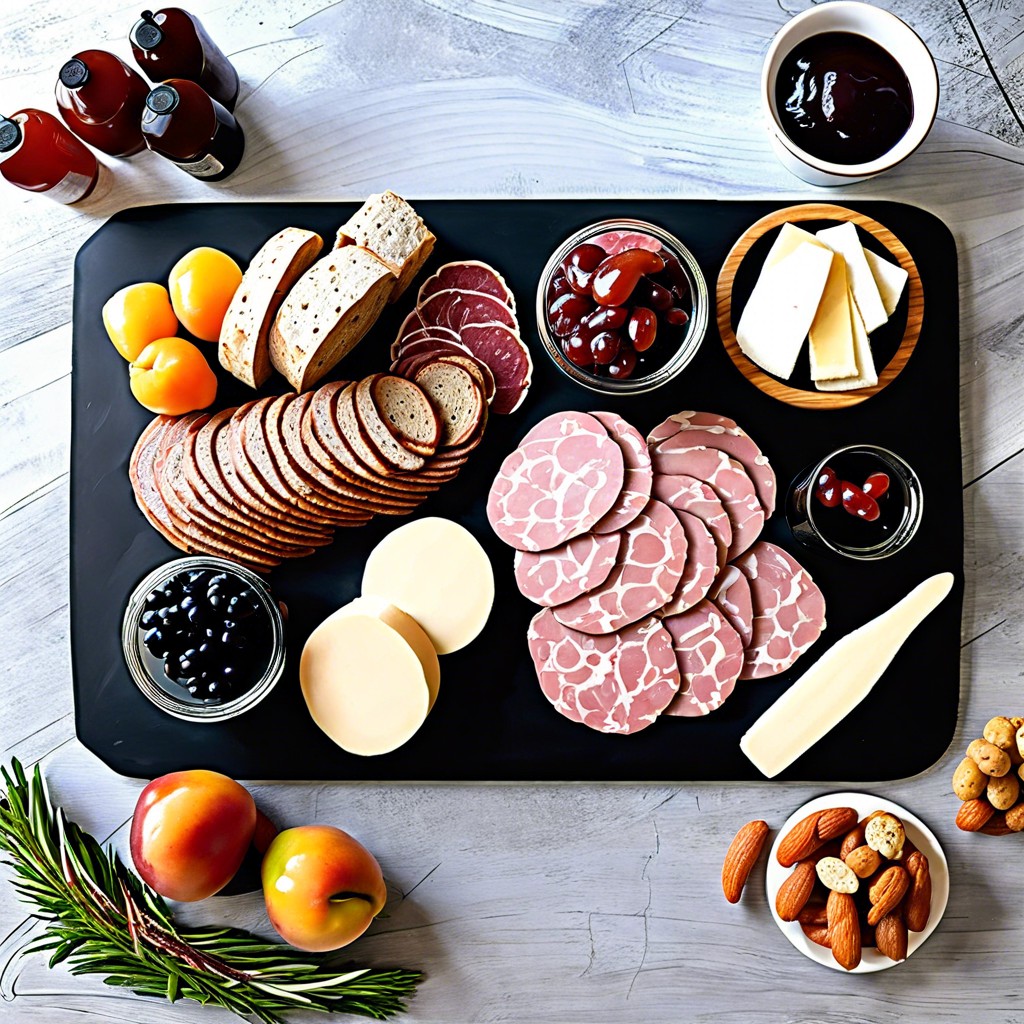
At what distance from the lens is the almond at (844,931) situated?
1.40 m

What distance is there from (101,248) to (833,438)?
1.21 meters

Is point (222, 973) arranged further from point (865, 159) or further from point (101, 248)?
point (865, 159)

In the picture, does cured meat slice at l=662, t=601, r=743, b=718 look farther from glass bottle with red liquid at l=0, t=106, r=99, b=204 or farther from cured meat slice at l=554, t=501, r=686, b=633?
glass bottle with red liquid at l=0, t=106, r=99, b=204

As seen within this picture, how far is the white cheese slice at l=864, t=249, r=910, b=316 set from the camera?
1446 mm

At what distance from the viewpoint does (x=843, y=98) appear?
139cm

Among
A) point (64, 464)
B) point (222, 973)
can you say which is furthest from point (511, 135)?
→ point (222, 973)

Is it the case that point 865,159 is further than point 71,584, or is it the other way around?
point 71,584

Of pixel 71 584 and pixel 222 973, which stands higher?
pixel 71 584

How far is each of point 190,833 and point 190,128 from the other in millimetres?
1014

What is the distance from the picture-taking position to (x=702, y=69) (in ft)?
5.06

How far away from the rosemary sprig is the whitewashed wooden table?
0.06 m

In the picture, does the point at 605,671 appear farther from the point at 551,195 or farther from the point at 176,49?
the point at 176,49

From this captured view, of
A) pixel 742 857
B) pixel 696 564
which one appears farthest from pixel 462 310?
pixel 742 857

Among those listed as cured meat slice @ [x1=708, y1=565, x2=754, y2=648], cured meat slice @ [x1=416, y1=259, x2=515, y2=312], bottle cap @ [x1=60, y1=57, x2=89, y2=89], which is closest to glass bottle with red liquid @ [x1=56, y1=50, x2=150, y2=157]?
bottle cap @ [x1=60, y1=57, x2=89, y2=89]
